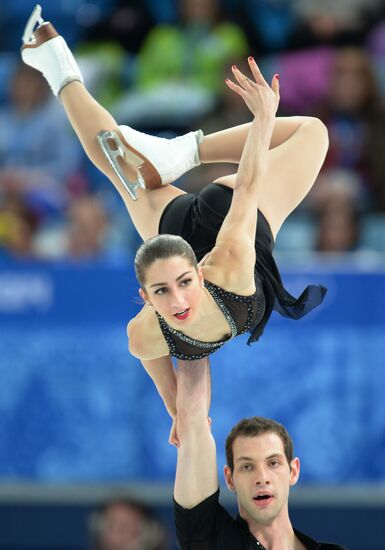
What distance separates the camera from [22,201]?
26.5 feet

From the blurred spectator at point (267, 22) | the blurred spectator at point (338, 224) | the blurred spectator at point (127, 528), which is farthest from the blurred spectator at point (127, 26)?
the blurred spectator at point (127, 528)

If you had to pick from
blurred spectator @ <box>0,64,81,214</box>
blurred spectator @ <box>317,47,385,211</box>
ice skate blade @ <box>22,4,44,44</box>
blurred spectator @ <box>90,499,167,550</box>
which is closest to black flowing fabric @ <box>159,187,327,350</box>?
ice skate blade @ <box>22,4,44,44</box>

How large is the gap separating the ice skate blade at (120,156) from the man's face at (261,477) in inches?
41.3

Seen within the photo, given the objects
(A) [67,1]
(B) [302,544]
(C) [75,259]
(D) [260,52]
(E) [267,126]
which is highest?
(A) [67,1]

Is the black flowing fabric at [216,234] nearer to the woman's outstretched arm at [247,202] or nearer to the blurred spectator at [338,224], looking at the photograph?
the woman's outstretched arm at [247,202]

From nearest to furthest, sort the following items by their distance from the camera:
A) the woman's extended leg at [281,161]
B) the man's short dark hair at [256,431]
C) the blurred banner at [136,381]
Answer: the man's short dark hair at [256,431], the woman's extended leg at [281,161], the blurred banner at [136,381]

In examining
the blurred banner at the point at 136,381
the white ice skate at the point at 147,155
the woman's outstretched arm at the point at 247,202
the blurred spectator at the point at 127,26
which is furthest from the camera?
the blurred spectator at the point at 127,26

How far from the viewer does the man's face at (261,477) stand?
435cm

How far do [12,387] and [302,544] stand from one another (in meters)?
2.75

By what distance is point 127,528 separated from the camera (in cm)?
653

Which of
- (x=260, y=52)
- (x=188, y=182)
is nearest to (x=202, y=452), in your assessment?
(x=188, y=182)

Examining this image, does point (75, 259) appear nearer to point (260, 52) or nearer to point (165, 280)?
point (260, 52)

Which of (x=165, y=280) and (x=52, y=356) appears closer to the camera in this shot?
(x=165, y=280)

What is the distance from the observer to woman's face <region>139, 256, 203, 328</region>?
4.12 meters
